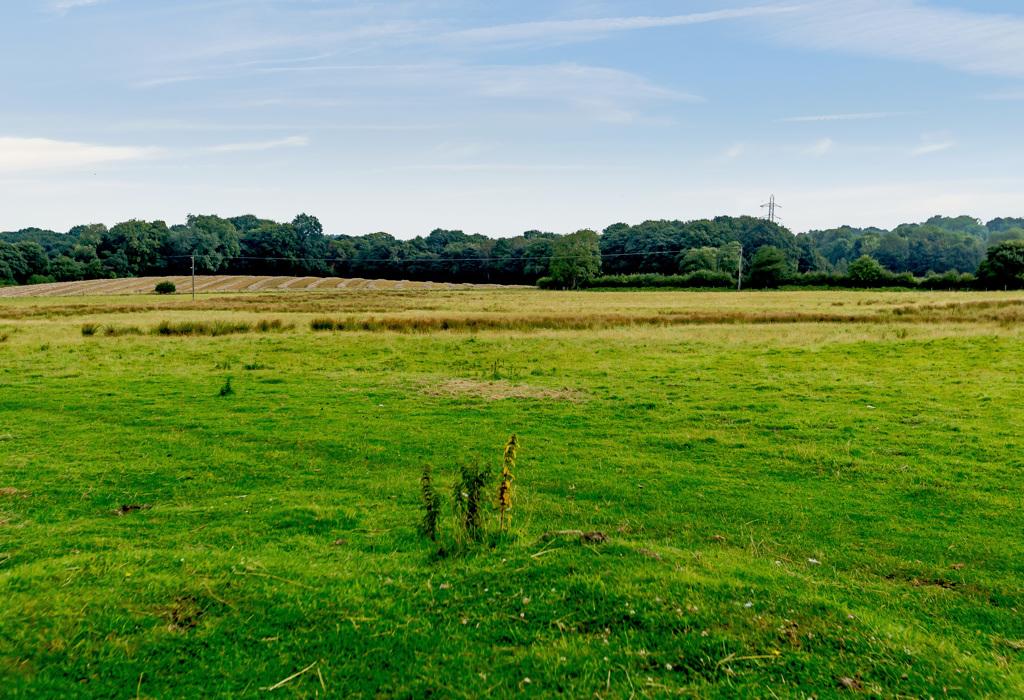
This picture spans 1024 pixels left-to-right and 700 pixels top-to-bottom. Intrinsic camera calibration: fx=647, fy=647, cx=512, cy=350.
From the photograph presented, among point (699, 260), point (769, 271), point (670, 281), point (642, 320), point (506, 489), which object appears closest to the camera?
point (506, 489)

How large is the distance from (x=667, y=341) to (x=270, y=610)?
28.8 metres

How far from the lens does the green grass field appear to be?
5.02 meters

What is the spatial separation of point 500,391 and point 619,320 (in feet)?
95.0

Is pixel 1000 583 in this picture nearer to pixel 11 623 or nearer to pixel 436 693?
pixel 436 693

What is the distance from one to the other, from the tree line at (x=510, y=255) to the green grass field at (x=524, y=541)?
351ft

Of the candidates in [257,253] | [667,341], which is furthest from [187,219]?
[667,341]

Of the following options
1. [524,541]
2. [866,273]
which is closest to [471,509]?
[524,541]

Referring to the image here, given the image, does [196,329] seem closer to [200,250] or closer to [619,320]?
[619,320]

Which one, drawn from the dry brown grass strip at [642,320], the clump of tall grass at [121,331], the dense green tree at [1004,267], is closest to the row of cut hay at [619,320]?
the dry brown grass strip at [642,320]

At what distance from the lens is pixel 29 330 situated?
38688 mm

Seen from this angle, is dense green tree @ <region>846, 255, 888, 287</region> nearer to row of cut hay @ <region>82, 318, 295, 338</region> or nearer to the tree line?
the tree line

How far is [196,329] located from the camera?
3978cm

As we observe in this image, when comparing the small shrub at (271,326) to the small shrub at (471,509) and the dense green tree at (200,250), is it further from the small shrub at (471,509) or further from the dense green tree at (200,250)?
the dense green tree at (200,250)

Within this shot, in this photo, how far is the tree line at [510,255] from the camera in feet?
411
